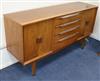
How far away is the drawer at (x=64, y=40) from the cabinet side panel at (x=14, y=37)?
0.46 m

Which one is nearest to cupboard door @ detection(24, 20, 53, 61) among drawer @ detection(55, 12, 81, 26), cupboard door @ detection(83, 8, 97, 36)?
drawer @ detection(55, 12, 81, 26)

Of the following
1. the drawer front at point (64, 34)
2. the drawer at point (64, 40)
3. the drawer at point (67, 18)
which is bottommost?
the drawer at point (64, 40)

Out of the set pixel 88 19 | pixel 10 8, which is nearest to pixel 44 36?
pixel 10 8

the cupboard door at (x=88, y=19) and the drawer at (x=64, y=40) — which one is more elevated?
the cupboard door at (x=88, y=19)

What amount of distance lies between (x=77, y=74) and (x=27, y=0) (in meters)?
1.10

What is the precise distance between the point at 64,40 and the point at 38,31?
0.49 meters

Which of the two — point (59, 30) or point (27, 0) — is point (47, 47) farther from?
point (27, 0)

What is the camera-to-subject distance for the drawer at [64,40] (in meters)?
1.82

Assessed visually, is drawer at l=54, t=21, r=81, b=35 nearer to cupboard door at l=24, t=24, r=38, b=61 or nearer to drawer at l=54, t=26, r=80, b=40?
drawer at l=54, t=26, r=80, b=40

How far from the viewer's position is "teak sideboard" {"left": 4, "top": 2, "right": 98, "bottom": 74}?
4.78ft

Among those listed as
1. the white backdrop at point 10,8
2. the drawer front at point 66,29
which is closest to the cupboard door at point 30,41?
the drawer front at point 66,29

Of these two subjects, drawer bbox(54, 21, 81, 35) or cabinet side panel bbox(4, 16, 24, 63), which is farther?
drawer bbox(54, 21, 81, 35)

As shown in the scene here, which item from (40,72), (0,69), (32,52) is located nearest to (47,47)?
(32,52)

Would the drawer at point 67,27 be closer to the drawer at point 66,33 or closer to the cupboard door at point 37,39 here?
the drawer at point 66,33
